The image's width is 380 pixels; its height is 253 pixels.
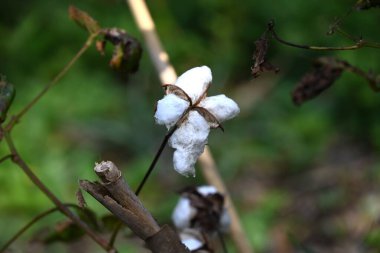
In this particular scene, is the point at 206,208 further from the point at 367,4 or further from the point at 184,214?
the point at 367,4

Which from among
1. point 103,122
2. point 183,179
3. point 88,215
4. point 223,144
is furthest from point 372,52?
point 88,215

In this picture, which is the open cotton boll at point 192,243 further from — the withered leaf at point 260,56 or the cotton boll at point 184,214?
the withered leaf at point 260,56

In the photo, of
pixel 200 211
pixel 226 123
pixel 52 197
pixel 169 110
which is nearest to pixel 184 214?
pixel 200 211

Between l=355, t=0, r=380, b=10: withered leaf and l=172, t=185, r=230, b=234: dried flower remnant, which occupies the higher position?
l=355, t=0, r=380, b=10: withered leaf

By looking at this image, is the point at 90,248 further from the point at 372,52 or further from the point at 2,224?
the point at 372,52

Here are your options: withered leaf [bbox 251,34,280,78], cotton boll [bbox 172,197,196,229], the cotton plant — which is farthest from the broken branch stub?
cotton boll [bbox 172,197,196,229]

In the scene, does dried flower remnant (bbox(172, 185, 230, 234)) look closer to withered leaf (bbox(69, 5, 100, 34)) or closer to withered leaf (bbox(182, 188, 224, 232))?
withered leaf (bbox(182, 188, 224, 232))
